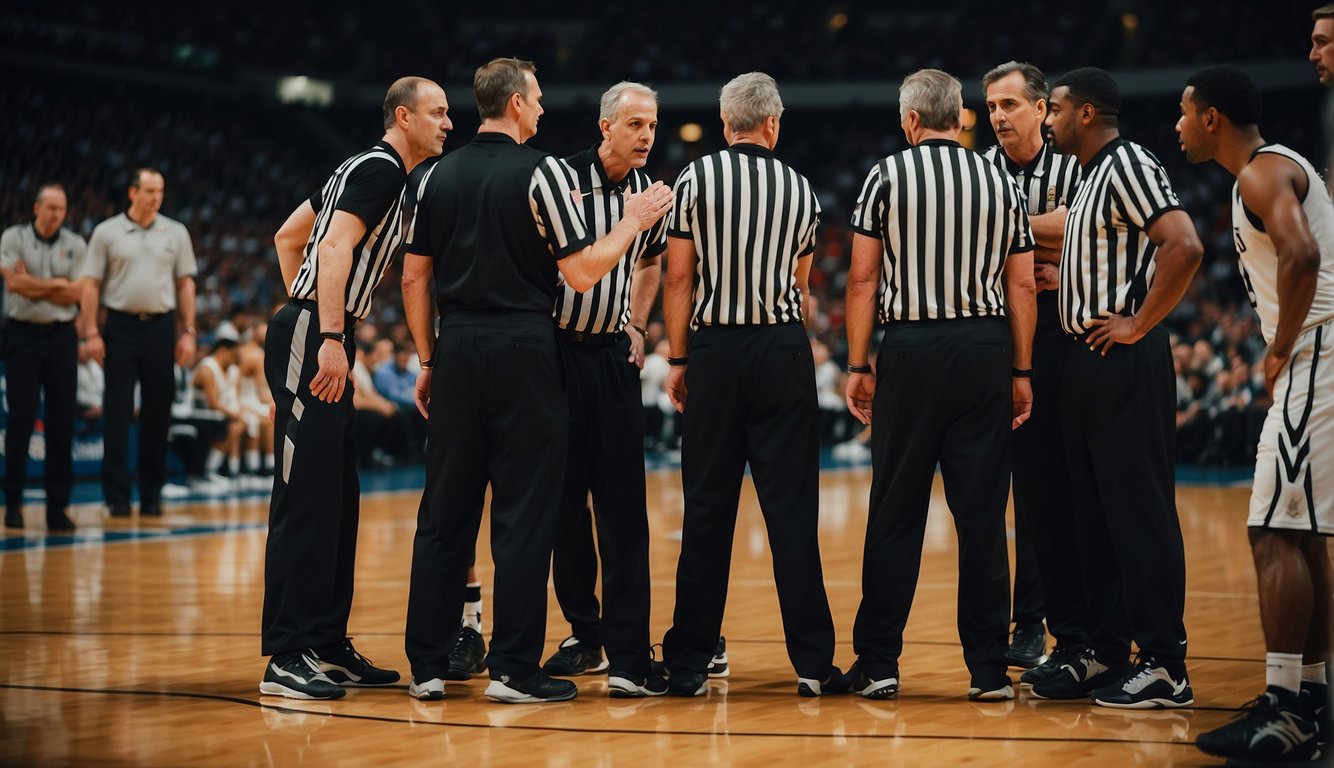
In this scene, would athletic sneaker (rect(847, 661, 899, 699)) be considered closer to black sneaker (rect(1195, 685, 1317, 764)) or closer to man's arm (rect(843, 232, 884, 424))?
man's arm (rect(843, 232, 884, 424))

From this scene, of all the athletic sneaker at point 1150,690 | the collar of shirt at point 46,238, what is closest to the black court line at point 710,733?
the athletic sneaker at point 1150,690

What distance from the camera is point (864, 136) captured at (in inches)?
1217

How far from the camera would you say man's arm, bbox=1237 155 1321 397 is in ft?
12.8

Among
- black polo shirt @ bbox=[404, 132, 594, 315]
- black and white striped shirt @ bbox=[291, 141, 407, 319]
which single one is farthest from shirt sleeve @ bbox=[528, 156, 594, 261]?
black and white striped shirt @ bbox=[291, 141, 407, 319]

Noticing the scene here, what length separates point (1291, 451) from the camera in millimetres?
3961

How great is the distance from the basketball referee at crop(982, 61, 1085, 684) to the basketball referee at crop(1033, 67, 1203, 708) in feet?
0.74

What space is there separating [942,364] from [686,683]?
138 cm

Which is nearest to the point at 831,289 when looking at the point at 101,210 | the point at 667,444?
the point at 667,444

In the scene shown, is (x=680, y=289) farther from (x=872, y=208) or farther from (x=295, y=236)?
(x=295, y=236)

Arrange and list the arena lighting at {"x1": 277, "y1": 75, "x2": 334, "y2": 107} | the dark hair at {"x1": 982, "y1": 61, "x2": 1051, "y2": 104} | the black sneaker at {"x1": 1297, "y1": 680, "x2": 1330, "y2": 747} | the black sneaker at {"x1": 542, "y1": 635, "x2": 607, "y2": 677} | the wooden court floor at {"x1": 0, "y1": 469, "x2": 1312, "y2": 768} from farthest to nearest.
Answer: the arena lighting at {"x1": 277, "y1": 75, "x2": 334, "y2": 107} → the dark hair at {"x1": 982, "y1": 61, "x2": 1051, "y2": 104} → the black sneaker at {"x1": 542, "y1": 635, "x2": 607, "y2": 677} → the black sneaker at {"x1": 1297, "y1": 680, "x2": 1330, "y2": 747} → the wooden court floor at {"x1": 0, "y1": 469, "x2": 1312, "y2": 768}

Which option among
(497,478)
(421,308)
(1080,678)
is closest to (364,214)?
(421,308)

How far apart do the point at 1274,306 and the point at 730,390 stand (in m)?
1.72

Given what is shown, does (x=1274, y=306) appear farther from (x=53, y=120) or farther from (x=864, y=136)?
(x=864, y=136)

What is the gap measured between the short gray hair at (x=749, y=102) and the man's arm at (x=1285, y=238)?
158cm
